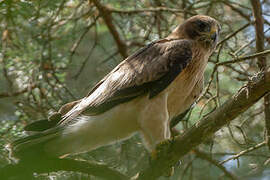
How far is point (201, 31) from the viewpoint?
4367 millimetres

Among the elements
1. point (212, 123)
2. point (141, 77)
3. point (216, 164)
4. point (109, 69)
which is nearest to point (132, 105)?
point (141, 77)

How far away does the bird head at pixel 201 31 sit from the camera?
14.1 ft

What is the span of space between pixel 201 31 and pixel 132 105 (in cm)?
125

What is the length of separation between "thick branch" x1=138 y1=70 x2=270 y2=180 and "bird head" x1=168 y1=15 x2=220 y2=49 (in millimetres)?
1389

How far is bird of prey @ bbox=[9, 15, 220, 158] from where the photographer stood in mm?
3682

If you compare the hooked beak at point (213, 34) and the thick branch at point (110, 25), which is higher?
the thick branch at point (110, 25)

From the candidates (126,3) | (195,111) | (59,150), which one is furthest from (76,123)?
(126,3)

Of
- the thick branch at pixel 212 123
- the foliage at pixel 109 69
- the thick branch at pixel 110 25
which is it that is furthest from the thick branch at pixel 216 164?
the thick branch at pixel 110 25

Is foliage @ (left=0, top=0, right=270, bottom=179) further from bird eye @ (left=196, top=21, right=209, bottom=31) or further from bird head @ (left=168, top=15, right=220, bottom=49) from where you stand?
bird eye @ (left=196, top=21, right=209, bottom=31)

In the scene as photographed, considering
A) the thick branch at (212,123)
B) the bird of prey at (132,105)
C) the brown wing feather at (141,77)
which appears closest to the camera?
the thick branch at (212,123)

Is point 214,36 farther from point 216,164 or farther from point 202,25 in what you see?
point 216,164

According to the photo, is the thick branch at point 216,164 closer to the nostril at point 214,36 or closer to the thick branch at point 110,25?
the nostril at point 214,36

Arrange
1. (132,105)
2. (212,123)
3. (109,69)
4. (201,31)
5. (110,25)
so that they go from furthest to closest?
(109,69) < (110,25) < (201,31) < (132,105) < (212,123)

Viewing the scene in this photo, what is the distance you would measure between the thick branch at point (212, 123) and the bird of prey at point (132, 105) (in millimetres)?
370
